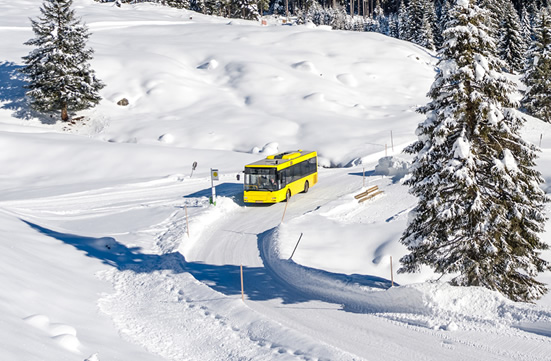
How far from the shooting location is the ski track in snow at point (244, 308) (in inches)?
420

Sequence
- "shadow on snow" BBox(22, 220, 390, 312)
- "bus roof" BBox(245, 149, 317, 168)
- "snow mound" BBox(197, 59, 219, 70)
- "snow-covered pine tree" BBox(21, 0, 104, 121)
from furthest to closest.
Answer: "snow mound" BBox(197, 59, 219, 70) → "snow-covered pine tree" BBox(21, 0, 104, 121) → "bus roof" BBox(245, 149, 317, 168) → "shadow on snow" BBox(22, 220, 390, 312)

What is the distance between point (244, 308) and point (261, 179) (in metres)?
13.6

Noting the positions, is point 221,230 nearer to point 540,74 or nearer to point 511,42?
point 540,74

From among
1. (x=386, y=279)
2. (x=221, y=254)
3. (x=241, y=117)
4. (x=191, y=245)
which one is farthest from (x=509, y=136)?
(x=241, y=117)

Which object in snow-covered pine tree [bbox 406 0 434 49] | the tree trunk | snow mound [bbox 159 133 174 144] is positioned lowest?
snow mound [bbox 159 133 174 144]

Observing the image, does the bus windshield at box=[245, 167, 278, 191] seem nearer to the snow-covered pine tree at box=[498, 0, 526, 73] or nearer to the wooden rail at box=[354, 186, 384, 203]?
the wooden rail at box=[354, 186, 384, 203]

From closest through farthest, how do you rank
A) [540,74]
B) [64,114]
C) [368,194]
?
[368,194]
[540,74]
[64,114]

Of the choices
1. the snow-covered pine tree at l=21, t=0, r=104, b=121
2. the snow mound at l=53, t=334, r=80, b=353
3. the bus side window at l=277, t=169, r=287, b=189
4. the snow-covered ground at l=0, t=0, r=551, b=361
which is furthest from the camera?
the snow-covered pine tree at l=21, t=0, r=104, b=121

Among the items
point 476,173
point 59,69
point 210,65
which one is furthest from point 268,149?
point 476,173

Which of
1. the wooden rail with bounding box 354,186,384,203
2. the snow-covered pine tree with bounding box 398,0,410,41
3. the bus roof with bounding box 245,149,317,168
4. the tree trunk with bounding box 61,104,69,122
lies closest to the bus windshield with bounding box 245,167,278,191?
the bus roof with bounding box 245,149,317,168

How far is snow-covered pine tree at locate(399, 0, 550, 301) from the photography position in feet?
42.9

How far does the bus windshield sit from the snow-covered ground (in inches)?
49.3

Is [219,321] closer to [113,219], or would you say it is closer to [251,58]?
[113,219]

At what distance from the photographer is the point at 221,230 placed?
22797 mm
